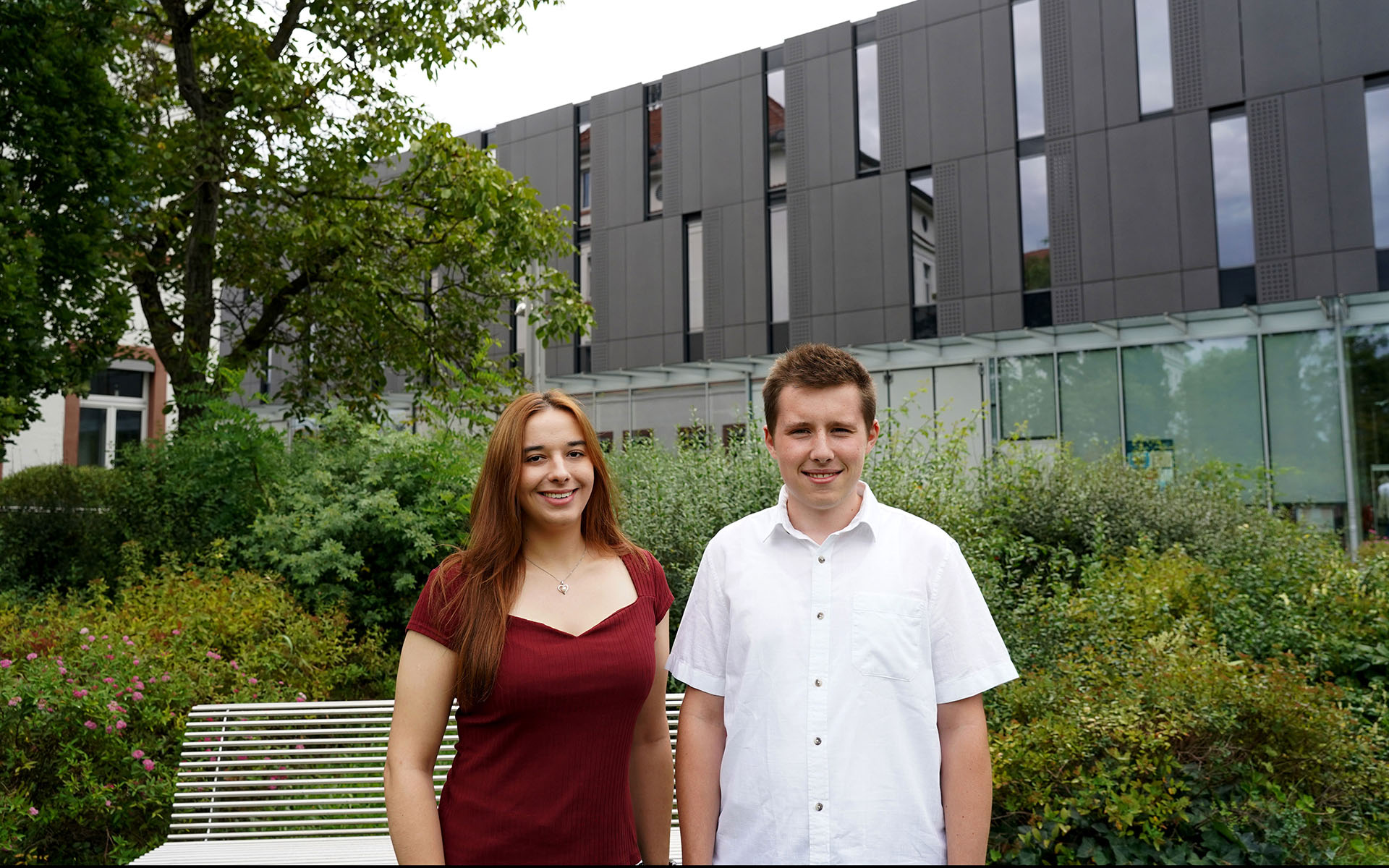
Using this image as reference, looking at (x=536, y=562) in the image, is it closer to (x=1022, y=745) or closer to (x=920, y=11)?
(x=1022, y=745)

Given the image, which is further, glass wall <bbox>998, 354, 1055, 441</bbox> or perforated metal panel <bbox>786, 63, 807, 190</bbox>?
perforated metal panel <bbox>786, 63, 807, 190</bbox>

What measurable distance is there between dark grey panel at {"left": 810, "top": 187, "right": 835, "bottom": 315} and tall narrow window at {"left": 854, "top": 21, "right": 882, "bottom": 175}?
1115 mm

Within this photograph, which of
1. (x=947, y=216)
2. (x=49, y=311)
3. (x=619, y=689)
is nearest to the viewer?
(x=619, y=689)

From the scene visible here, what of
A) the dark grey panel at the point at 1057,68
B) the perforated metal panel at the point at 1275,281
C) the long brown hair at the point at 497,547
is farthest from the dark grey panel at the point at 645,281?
the long brown hair at the point at 497,547

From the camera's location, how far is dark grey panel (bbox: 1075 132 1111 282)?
1973 centimetres

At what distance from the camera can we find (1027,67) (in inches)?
825

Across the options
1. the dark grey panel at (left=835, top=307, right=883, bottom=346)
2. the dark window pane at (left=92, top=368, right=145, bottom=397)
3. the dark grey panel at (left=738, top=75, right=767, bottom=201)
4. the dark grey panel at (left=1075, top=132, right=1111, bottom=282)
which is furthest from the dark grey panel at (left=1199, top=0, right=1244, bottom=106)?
the dark window pane at (left=92, top=368, right=145, bottom=397)

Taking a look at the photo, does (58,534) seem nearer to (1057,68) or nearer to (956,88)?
(956,88)

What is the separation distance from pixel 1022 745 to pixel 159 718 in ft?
13.5

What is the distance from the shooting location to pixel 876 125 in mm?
22875

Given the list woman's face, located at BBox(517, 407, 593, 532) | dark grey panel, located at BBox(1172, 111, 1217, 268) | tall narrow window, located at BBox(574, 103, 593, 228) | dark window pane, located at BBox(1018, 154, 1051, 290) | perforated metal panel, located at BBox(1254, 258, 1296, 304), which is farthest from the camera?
tall narrow window, located at BBox(574, 103, 593, 228)

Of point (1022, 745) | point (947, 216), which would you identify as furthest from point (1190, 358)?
point (1022, 745)

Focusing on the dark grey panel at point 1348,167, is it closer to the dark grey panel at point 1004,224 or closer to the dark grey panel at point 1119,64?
the dark grey panel at point 1119,64

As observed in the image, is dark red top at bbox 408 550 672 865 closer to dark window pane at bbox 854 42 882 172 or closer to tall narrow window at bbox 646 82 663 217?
dark window pane at bbox 854 42 882 172
